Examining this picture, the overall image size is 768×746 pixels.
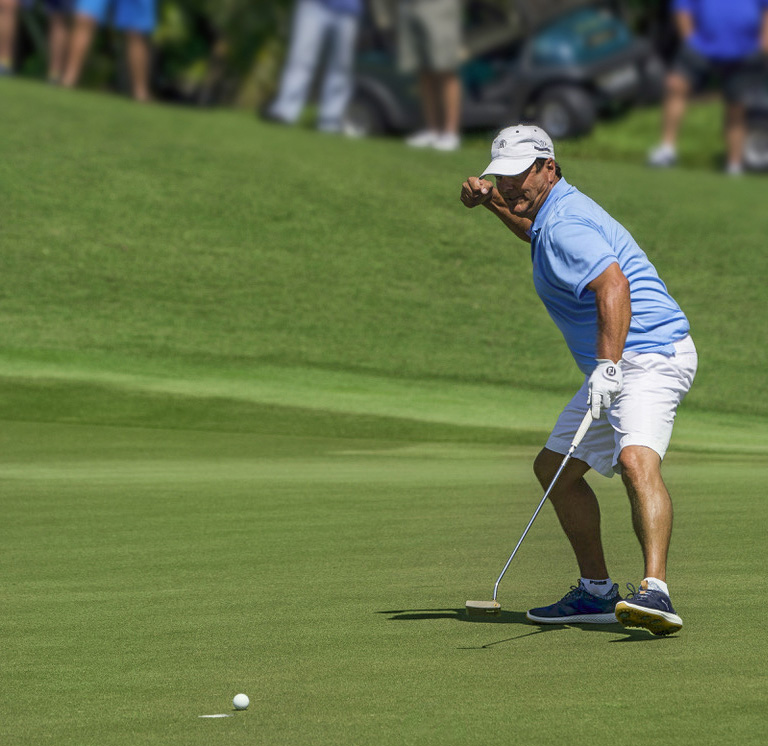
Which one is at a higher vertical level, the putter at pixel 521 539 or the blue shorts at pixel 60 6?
the blue shorts at pixel 60 6

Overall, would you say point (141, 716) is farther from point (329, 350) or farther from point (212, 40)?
point (212, 40)

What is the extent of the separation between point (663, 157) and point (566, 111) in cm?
151

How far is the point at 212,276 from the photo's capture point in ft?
39.8

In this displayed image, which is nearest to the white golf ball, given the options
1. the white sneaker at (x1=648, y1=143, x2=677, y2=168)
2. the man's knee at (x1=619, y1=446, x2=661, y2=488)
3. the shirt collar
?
the man's knee at (x1=619, y1=446, x2=661, y2=488)

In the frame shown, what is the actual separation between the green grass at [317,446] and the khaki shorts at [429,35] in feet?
3.10

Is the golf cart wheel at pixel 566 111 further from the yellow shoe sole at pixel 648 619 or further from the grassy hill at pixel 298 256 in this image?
the yellow shoe sole at pixel 648 619

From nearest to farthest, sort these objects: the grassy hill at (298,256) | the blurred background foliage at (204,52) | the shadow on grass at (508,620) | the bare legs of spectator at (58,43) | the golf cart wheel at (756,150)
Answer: the shadow on grass at (508,620), the grassy hill at (298,256), the bare legs of spectator at (58,43), the golf cart wheel at (756,150), the blurred background foliage at (204,52)

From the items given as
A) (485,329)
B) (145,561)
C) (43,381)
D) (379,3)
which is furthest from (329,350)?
(379,3)

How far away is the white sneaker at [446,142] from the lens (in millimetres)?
14273

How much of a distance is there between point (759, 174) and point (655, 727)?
1369 centimetres

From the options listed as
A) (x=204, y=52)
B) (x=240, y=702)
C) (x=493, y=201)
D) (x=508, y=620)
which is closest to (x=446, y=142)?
(x=493, y=201)

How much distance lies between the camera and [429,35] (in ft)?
46.0

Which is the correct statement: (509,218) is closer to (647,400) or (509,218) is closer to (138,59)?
(647,400)

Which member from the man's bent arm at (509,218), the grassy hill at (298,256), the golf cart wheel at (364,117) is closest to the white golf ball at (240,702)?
the man's bent arm at (509,218)
